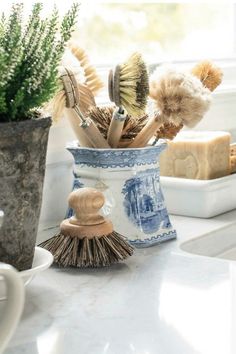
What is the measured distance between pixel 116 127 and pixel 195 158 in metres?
0.28

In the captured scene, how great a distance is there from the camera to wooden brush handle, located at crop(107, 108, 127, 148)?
43.8 inches

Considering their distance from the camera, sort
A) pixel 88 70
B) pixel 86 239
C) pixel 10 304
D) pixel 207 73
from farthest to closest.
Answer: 1. pixel 207 73
2. pixel 88 70
3. pixel 86 239
4. pixel 10 304

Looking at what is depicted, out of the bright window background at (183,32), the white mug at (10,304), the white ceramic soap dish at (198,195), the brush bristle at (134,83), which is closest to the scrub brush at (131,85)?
the brush bristle at (134,83)

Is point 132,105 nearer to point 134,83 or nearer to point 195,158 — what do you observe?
point 134,83

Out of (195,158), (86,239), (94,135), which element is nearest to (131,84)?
(94,135)

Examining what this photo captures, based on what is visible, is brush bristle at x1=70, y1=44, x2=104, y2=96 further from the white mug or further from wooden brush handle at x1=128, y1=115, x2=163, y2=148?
the white mug

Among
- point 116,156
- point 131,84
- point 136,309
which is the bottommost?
point 136,309

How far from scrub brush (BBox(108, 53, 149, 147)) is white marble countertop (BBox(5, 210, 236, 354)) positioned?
21cm

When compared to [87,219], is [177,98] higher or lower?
higher

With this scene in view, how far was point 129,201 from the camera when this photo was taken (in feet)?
3.68

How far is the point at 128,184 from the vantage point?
112 centimetres

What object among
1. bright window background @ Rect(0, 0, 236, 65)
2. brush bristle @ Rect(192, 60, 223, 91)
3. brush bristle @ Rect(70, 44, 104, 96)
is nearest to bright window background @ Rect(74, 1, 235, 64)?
bright window background @ Rect(0, 0, 236, 65)

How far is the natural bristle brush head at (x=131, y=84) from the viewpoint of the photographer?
1.07 meters

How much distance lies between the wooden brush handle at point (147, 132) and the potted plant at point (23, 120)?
27 cm
